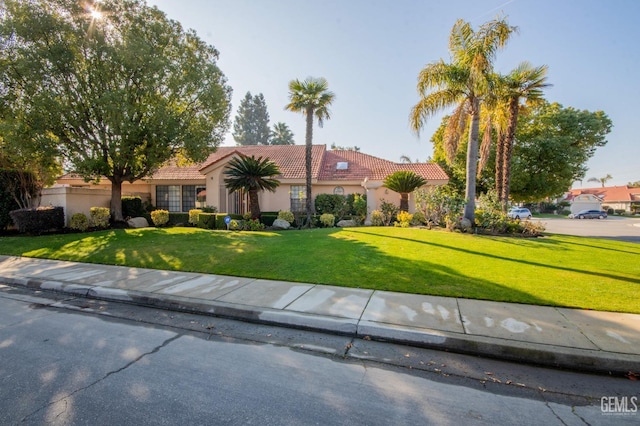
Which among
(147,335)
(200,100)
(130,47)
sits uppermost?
(130,47)

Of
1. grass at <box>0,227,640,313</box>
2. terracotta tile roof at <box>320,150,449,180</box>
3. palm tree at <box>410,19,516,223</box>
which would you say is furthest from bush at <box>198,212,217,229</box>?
palm tree at <box>410,19,516,223</box>

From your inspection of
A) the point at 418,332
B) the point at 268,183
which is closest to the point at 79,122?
the point at 268,183

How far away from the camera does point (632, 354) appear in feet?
11.1

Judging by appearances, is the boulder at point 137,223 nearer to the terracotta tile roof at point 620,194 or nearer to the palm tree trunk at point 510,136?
the palm tree trunk at point 510,136

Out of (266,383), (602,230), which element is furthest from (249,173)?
(602,230)

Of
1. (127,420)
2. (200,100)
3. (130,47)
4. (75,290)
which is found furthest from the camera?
(200,100)

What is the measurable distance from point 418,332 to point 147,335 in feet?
12.6

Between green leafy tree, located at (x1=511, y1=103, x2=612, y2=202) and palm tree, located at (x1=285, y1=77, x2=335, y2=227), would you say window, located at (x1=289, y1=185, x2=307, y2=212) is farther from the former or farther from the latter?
green leafy tree, located at (x1=511, y1=103, x2=612, y2=202)

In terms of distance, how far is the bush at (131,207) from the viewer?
1809 cm

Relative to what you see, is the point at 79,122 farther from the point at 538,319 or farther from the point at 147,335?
the point at 538,319

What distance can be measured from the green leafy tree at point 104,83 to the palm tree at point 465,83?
33.3 ft

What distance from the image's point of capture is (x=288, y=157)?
23.0m

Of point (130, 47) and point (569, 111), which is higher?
point (569, 111)

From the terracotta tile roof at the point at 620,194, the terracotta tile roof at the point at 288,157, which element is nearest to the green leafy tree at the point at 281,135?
the terracotta tile roof at the point at 288,157
